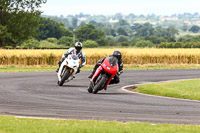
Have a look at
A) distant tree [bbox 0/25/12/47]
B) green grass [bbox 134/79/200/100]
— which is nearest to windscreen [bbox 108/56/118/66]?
green grass [bbox 134/79/200/100]

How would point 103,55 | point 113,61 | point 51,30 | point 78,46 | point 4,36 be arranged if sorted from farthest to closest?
1. point 51,30
2. point 4,36
3. point 103,55
4. point 78,46
5. point 113,61

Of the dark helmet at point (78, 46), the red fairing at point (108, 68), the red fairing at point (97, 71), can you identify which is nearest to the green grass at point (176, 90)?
the red fairing at point (108, 68)

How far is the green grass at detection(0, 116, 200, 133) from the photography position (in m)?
10.0

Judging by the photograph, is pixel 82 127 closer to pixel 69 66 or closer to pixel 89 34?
pixel 69 66

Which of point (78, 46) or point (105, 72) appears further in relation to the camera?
point (78, 46)

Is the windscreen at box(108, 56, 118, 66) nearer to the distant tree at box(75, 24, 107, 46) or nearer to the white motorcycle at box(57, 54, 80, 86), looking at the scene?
the white motorcycle at box(57, 54, 80, 86)

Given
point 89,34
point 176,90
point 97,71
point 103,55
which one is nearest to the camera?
point 97,71

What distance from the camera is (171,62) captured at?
43.2 m

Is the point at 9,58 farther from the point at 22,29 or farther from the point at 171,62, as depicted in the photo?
the point at 22,29

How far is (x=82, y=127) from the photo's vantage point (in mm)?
10328

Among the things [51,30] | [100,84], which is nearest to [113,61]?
[100,84]

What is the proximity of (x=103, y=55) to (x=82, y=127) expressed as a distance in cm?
3156

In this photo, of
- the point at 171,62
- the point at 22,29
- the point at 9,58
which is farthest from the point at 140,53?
the point at 22,29

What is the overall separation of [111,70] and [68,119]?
646 cm
